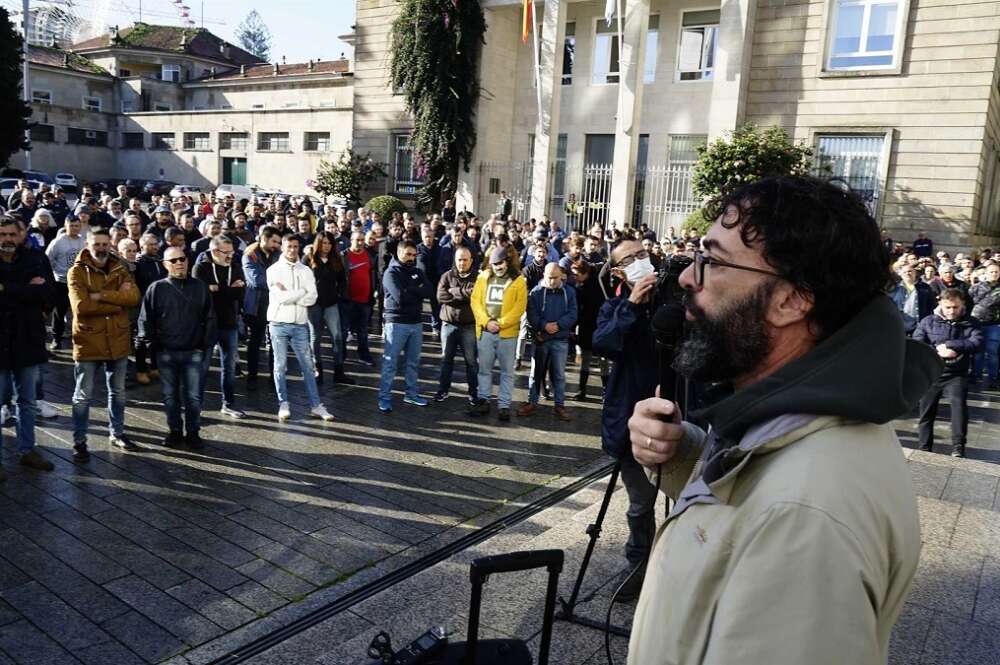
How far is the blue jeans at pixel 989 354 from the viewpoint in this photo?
11.6m

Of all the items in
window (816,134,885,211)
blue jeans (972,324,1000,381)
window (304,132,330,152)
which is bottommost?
blue jeans (972,324,1000,381)

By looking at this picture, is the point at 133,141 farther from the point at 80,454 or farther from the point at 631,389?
the point at 631,389

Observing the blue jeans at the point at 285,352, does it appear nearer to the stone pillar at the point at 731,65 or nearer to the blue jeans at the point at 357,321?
the blue jeans at the point at 357,321

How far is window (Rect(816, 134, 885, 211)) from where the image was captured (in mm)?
20766

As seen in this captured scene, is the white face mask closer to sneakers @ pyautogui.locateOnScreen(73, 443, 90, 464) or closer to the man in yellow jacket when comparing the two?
the man in yellow jacket

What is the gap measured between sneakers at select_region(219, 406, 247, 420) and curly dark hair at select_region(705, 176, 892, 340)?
7444 mm

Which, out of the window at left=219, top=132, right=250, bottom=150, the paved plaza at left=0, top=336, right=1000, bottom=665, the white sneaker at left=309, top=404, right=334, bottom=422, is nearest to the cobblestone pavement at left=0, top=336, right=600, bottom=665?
the paved plaza at left=0, top=336, right=1000, bottom=665

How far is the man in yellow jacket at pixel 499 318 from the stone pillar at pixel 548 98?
16.0m

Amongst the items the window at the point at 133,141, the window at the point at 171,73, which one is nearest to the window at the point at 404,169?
the window at the point at 133,141

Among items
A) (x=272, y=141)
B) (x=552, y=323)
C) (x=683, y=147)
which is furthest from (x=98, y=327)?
(x=272, y=141)

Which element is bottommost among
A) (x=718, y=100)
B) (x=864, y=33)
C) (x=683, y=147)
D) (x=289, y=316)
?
(x=289, y=316)

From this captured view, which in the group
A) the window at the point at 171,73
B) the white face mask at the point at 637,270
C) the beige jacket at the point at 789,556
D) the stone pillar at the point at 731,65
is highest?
the window at the point at 171,73

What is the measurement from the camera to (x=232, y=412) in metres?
8.17

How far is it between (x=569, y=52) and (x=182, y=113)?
93.1ft
